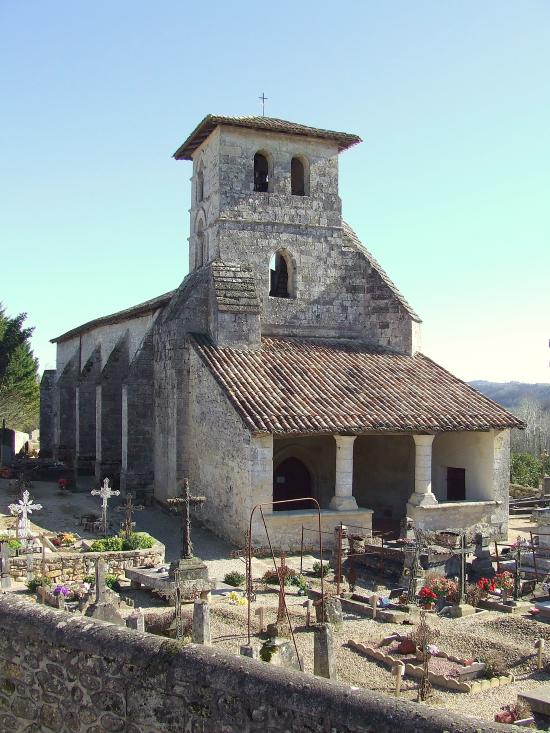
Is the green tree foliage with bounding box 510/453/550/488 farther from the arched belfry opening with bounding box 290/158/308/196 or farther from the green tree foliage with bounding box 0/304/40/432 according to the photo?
the green tree foliage with bounding box 0/304/40/432

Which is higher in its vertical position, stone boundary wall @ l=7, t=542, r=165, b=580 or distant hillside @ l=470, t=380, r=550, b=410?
distant hillside @ l=470, t=380, r=550, b=410

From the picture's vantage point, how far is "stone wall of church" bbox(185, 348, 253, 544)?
17.1 metres

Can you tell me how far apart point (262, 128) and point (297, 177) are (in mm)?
2059

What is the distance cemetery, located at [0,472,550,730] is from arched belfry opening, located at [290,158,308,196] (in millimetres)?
10719

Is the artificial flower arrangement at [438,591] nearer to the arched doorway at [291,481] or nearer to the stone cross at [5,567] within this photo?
the stone cross at [5,567]

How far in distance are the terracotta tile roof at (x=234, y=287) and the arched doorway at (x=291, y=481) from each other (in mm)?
4511

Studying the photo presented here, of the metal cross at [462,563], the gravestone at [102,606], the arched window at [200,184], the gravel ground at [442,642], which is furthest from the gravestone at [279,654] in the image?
the arched window at [200,184]

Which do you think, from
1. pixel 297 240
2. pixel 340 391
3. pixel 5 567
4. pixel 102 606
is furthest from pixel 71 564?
pixel 297 240

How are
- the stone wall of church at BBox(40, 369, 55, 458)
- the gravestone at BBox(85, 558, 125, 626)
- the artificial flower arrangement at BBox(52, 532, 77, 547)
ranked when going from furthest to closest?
the stone wall of church at BBox(40, 369, 55, 458) < the artificial flower arrangement at BBox(52, 532, 77, 547) < the gravestone at BBox(85, 558, 125, 626)

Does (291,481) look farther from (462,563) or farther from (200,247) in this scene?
(462,563)

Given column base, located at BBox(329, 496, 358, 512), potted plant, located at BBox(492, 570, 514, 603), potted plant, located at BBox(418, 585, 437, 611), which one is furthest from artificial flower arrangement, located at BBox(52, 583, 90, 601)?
potted plant, located at BBox(492, 570, 514, 603)

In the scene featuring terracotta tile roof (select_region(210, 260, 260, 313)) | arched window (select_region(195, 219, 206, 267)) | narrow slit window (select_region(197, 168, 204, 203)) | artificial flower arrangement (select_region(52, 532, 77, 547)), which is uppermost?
narrow slit window (select_region(197, 168, 204, 203))

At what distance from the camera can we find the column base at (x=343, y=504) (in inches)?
707

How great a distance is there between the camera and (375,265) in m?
23.3
